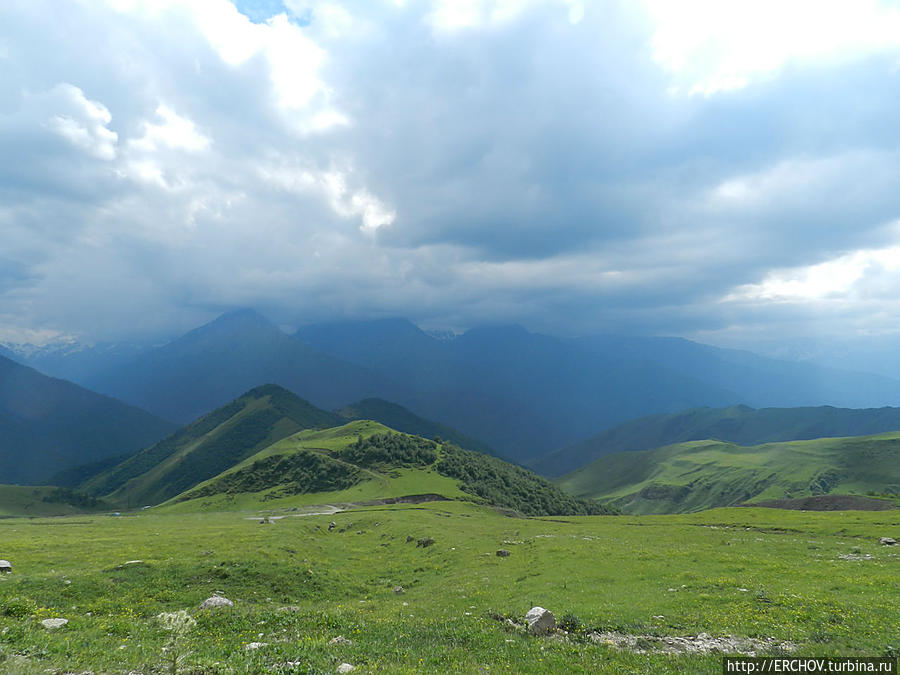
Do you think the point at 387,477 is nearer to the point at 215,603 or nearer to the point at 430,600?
the point at 430,600

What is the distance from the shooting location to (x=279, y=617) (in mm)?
20766

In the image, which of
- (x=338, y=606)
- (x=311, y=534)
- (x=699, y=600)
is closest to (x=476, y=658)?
(x=338, y=606)

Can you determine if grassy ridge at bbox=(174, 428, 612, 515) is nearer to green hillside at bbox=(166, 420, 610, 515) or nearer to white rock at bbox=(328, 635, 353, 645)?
green hillside at bbox=(166, 420, 610, 515)

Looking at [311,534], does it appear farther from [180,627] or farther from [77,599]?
[180,627]

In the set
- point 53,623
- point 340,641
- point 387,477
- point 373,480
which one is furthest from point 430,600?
point 387,477

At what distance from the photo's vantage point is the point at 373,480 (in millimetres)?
135625

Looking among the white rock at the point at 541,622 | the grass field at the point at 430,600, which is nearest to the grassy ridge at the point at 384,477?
the grass field at the point at 430,600

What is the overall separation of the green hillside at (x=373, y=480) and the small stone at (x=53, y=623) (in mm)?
103608

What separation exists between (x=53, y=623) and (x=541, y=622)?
2130cm

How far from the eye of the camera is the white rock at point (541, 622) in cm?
1969

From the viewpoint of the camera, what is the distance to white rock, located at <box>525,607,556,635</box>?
19688mm

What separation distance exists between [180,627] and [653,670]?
63.3 feet

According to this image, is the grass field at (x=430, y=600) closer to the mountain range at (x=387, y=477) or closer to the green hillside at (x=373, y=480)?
the green hillside at (x=373, y=480)

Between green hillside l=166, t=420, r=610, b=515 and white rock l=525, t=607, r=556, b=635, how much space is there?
10189cm
